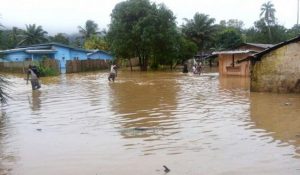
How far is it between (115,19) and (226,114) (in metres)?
32.4

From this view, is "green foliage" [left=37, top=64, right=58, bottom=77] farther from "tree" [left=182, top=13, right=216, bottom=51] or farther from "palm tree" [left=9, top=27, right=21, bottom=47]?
"palm tree" [left=9, top=27, right=21, bottom=47]

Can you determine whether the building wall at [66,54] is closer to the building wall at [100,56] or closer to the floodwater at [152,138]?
the building wall at [100,56]

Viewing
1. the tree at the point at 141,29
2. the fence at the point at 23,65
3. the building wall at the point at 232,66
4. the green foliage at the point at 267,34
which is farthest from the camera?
the green foliage at the point at 267,34

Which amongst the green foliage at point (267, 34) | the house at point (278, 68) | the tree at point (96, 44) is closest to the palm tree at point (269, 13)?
the green foliage at point (267, 34)

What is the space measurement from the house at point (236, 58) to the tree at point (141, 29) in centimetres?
874

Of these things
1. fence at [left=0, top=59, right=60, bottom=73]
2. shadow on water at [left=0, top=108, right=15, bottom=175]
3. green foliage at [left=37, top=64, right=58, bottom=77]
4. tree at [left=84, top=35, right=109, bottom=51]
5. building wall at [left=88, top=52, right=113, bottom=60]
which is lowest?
shadow on water at [left=0, top=108, right=15, bottom=175]

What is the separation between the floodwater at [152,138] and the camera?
684 centimetres

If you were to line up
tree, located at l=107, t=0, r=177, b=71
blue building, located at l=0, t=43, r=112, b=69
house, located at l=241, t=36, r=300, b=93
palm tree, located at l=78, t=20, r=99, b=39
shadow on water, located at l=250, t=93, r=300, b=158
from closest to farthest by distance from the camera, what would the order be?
shadow on water, located at l=250, t=93, r=300, b=158, house, located at l=241, t=36, r=300, b=93, tree, located at l=107, t=0, r=177, b=71, blue building, located at l=0, t=43, r=112, b=69, palm tree, located at l=78, t=20, r=99, b=39

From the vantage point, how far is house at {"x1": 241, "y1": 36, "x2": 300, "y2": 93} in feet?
56.1

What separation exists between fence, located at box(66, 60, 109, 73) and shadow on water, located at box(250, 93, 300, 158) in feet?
92.7

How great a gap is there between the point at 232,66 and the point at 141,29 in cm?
1137

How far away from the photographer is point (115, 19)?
4303cm

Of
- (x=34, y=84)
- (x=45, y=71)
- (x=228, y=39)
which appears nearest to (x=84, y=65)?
(x=45, y=71)

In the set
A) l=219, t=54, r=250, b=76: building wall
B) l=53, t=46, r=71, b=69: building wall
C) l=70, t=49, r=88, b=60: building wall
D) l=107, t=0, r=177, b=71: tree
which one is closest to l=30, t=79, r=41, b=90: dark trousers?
l=219, t=54, r=250, b=76: building wall
